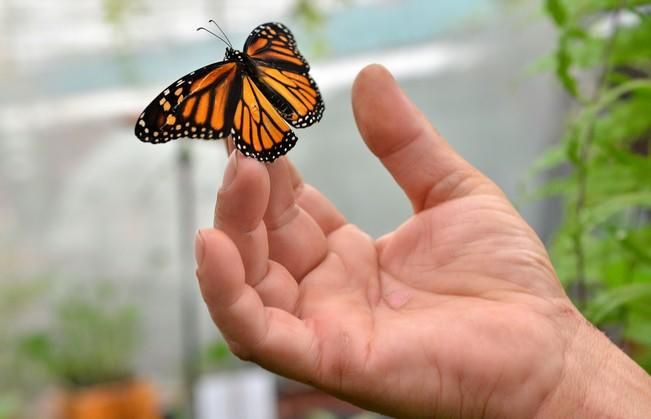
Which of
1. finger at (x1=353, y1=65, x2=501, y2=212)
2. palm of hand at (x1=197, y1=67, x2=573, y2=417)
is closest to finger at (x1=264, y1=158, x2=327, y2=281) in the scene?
palm of hand at (x1=197, y1=67, x2=573, y2=417)

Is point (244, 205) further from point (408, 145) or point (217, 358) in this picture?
point (217, 358)

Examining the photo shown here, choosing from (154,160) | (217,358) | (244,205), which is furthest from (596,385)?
(217,358)

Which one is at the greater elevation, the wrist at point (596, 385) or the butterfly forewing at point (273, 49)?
the butterfly forewing at point (273, 49)

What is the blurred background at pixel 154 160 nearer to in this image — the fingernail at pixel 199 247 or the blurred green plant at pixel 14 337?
the blurred green plant at pixel 14 337

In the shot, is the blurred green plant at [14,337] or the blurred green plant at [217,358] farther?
the blurred green plant at [217,358]

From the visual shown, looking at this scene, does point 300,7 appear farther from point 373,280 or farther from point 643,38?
point 373,280

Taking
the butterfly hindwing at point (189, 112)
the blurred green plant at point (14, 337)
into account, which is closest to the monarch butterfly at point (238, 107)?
the butterfly hindwing at point (189, 112)

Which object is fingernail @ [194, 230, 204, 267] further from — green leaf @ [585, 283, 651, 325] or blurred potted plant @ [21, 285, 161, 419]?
blurred potted plant @ [21, 285, 161, 419]
